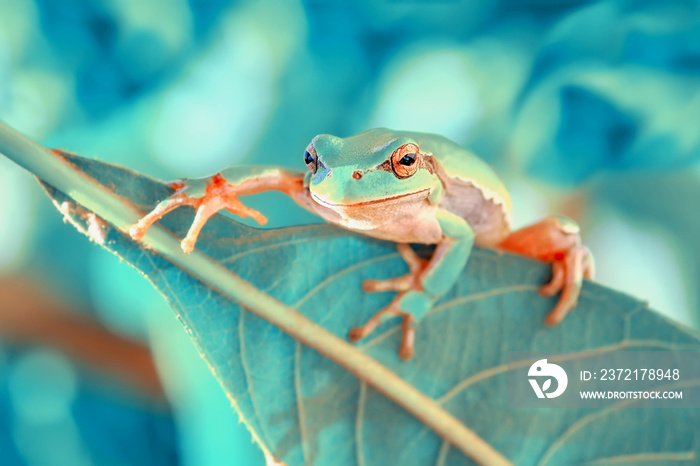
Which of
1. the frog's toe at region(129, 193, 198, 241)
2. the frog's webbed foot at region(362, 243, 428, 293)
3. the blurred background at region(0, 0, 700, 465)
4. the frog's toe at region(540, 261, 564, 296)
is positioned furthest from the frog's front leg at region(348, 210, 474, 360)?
the blurred background at region(0, 0, 700, 465)

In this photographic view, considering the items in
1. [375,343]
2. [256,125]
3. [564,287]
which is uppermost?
[256,125]

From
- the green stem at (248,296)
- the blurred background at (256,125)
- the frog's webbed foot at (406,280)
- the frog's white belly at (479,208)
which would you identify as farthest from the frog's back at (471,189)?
the blurred background at (256,125)

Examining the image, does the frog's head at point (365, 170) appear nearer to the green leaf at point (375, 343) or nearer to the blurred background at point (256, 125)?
the green leaf at point (375, 343)

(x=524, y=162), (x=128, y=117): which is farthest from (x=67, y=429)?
(x=524, y=162)

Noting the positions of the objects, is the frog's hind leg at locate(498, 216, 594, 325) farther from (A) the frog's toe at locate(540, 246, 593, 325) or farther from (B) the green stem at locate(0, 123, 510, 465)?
(B) the green stem at locate(0, 123, 510, 465)

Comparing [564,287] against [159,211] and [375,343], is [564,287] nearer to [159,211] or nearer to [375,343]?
[375,343]

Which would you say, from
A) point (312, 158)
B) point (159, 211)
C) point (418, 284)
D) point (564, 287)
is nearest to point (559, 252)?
point (564, 287)
